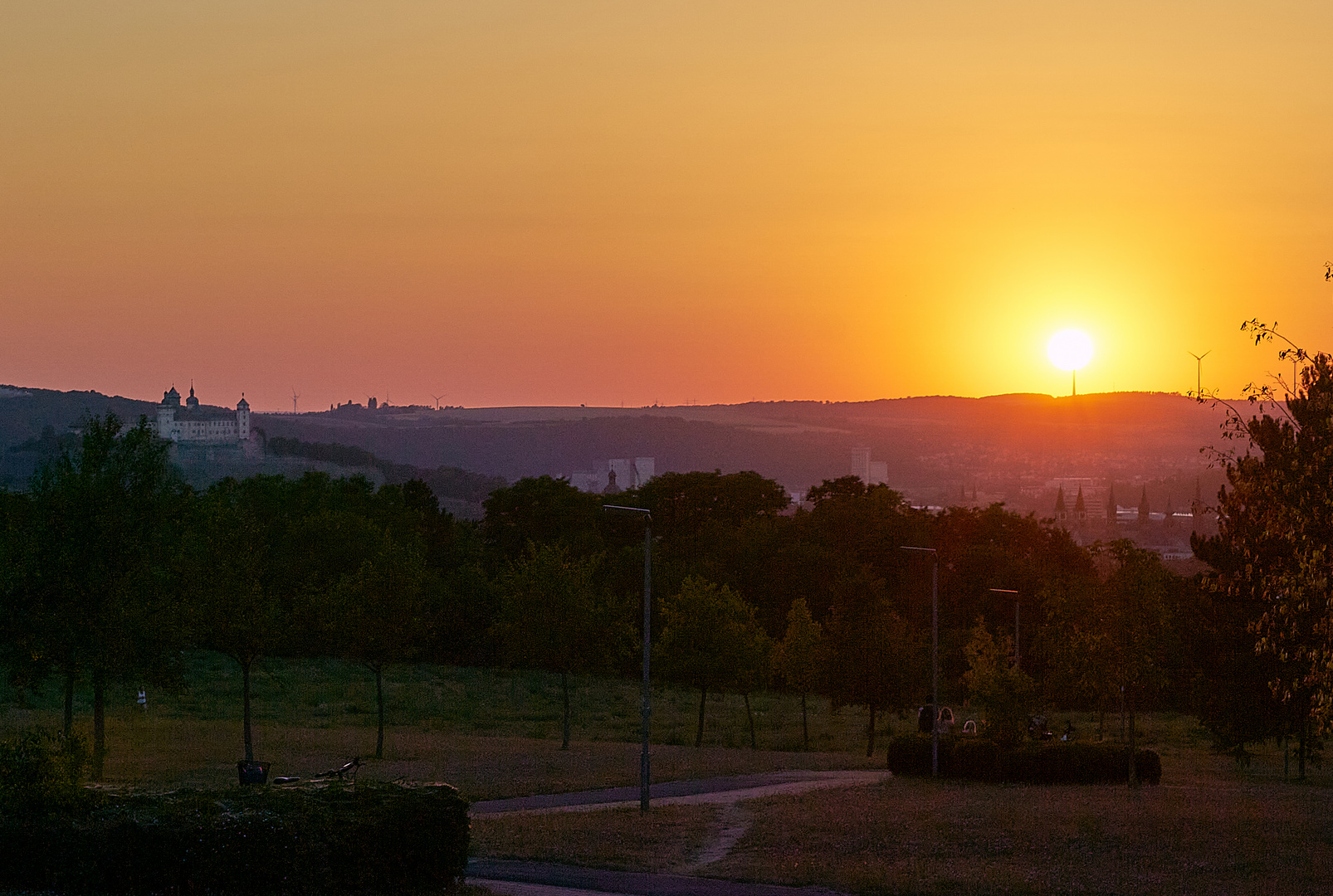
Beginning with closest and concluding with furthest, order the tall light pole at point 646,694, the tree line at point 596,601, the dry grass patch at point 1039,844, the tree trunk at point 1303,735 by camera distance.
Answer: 1. the dry grass patch at point 1039,844
2. the tall light pole at point 646,694
3. the tree line at point 596,601
4. the tree trunk at point 1303,735

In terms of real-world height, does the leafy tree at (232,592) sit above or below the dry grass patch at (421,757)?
above

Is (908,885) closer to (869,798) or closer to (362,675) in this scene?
(869,798)

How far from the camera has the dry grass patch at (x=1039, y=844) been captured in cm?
2361

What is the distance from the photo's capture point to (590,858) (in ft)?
86.4

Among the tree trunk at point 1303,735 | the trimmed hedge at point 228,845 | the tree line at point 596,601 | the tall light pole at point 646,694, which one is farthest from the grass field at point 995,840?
the trimmed hedge at point 228,845

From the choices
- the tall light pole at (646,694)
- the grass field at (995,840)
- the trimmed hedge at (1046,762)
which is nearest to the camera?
the grass field at (995,840)

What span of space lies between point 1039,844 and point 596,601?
34013 millimetres

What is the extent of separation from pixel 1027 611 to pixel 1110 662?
51.1 metres

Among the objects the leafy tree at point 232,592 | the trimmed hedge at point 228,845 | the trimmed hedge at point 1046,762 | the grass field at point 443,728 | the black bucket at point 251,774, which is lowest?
the grass field at point 443,728

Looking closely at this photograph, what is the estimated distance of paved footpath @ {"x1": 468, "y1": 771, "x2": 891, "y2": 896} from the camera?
76.1 feet

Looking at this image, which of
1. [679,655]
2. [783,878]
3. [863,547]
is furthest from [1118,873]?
[863,547]

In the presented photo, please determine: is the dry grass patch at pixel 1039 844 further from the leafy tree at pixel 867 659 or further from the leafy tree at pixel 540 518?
the leafy tree at pixel 540 518

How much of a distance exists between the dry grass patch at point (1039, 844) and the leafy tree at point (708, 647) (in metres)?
24.9

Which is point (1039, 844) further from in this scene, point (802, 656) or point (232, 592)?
point (802, 656)
